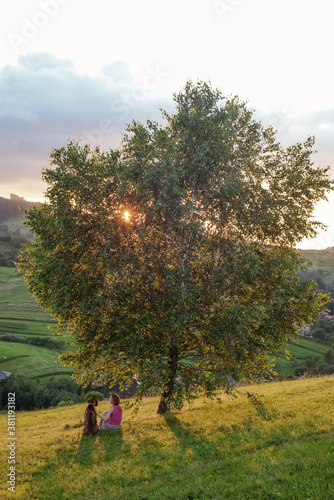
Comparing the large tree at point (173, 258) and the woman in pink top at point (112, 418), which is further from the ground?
the large tree at point (173, 258)

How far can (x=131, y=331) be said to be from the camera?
16.1 meters

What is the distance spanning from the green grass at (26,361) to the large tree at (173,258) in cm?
9416

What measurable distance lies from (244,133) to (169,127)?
516 cm

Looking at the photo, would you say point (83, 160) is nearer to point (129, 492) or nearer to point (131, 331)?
point (131, 331)

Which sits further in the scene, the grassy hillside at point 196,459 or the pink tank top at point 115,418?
the pink tank top at point 115,418

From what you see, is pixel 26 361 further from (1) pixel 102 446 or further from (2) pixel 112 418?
(1) pixel 102 446

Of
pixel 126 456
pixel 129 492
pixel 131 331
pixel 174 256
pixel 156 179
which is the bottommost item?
pixel 126 456

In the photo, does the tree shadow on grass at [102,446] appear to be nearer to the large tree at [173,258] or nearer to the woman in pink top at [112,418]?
the woman in pink top at [112,418]

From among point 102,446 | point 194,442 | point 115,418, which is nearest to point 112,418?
point 115,418

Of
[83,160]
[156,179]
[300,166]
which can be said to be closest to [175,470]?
[156,179]

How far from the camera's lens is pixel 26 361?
10569cm

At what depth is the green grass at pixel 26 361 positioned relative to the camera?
329 feet

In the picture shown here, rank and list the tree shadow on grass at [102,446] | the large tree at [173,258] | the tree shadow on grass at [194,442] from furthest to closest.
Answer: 1. the large tree at [173,258]
2. the tree shadow on grass at [102,446]
3. the tree shadow on grass at [194,442]

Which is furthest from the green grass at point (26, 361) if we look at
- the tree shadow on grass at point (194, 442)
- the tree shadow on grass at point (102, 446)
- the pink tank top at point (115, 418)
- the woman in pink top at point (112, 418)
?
the tree shadow on grass at point (194, 442)
